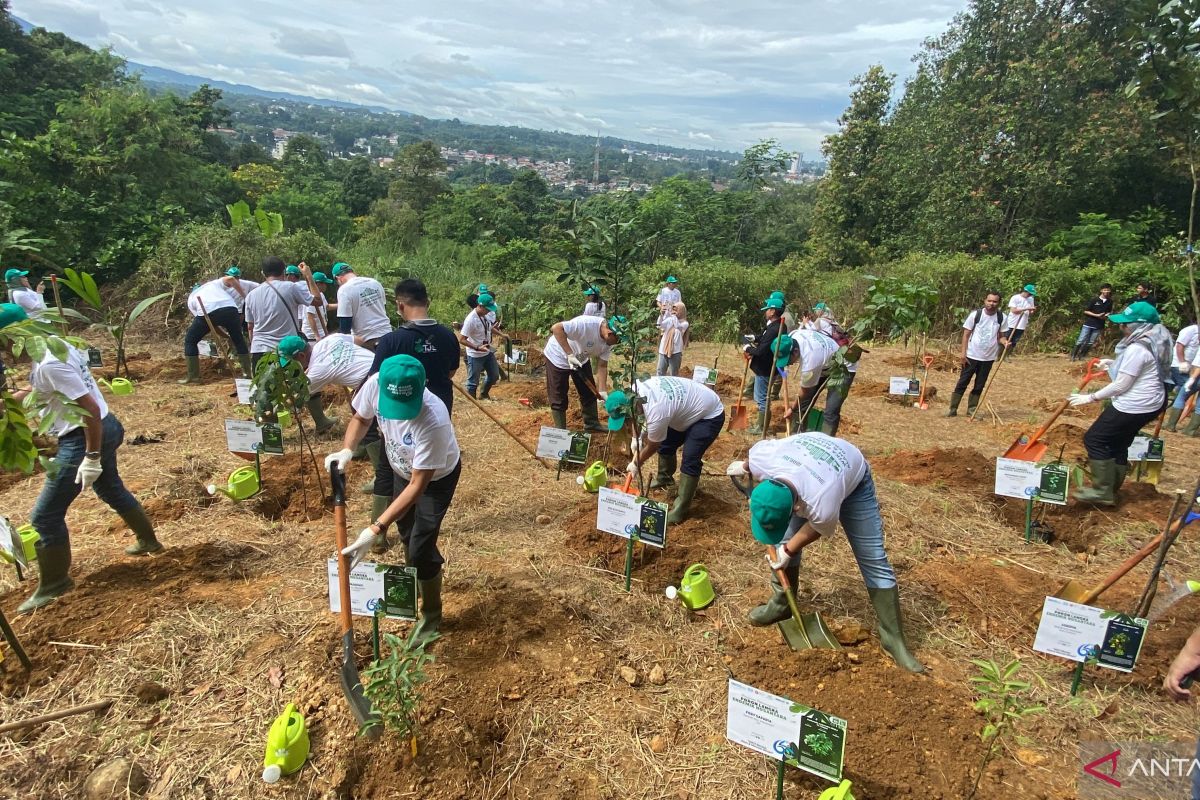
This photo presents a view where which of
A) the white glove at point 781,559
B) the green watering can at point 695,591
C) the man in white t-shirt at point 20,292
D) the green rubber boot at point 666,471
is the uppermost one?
the man in white t-shirt at point 20,292

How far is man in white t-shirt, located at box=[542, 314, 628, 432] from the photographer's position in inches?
230

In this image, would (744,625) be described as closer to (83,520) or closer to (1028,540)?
(1028,540)

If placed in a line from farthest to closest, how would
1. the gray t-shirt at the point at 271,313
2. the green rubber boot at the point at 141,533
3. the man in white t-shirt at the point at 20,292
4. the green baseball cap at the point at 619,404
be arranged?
1. the man in white t-shirt at the point at 20,292
2. the gray t-shirt at the point at 271,313
3. the green baseball cap at the point at 619,404
4. the green rubber boot at the point at 141,533

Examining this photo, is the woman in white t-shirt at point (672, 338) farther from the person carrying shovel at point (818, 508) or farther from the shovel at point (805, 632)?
the shovel at point (805, 632)

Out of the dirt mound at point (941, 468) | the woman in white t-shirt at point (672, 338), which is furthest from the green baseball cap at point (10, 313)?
the woman in white t-shirt at point (672, 338)

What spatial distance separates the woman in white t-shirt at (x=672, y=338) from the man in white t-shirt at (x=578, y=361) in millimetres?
1892

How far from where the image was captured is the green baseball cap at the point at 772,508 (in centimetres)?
260

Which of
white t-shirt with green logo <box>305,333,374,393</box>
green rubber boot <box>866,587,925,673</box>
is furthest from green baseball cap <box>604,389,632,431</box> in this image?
white t-shirt with green logo <box>305,333,374,393</box>

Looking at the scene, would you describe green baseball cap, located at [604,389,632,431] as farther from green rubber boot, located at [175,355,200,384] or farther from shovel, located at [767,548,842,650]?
green rubber boot, located at [175,355,200,384]

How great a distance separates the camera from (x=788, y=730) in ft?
7.11

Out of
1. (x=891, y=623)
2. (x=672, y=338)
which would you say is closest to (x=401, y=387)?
(x=891, y=623)

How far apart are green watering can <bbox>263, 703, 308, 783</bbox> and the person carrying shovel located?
207 centimetres

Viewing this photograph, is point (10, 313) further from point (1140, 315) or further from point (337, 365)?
point (1140, 315)

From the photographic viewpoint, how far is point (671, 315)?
327 inches
